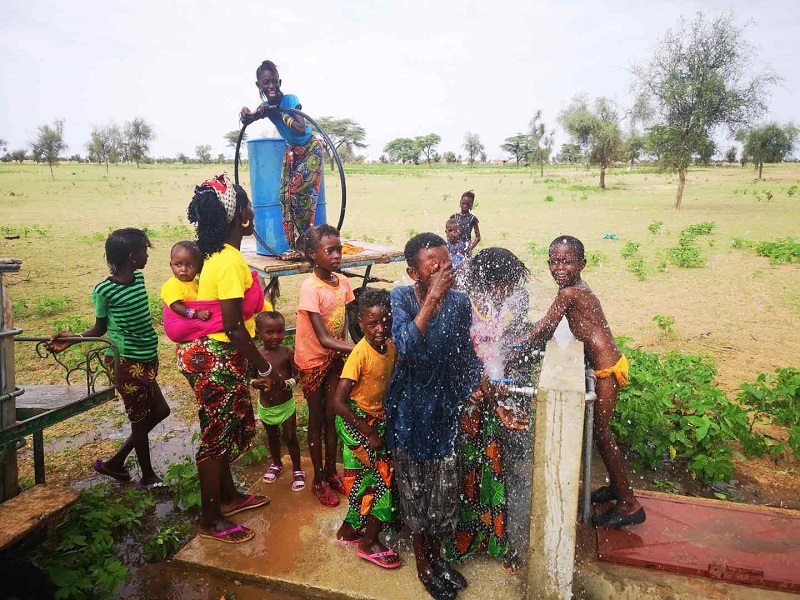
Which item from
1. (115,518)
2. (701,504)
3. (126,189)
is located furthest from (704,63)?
(126,189)

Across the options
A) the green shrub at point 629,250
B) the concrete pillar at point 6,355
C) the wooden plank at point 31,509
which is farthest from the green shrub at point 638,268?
the concrete pillar at point 6,355

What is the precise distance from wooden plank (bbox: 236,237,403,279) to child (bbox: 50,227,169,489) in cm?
169

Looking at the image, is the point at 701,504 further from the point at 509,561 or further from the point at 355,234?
the point at 355,234

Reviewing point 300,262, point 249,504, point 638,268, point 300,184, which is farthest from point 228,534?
point 638,268

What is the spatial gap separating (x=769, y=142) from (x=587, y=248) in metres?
38.7

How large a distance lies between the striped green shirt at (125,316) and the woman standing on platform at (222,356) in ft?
2.53

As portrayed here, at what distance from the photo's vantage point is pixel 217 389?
278 centimetres

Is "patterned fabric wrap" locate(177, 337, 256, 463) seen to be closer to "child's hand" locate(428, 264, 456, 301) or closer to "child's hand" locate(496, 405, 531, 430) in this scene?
"child's hand" locate(428, 264, 456, 301)

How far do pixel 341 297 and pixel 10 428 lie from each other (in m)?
1.73

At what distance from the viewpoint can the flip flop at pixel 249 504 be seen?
10.1 feet

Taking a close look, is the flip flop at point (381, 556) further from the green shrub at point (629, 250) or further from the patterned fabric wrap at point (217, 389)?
the green shrub at point (629, 250)

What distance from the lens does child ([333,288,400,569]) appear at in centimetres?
250

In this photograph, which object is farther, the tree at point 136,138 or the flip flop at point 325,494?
the tree at point 136,138

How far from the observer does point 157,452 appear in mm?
Answer: 4172
